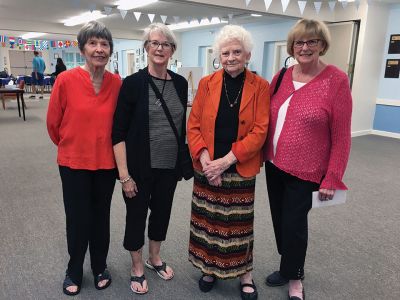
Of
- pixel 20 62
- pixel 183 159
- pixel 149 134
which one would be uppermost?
pixel 20 62

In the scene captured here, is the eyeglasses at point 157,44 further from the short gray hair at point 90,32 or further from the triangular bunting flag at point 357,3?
the triangular bunting flag at point 357,3

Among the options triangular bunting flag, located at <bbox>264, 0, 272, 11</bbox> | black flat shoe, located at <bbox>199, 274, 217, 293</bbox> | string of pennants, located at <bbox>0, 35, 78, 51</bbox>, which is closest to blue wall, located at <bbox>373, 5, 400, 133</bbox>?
triangular bunting flag, located at <bbox>264, 0, 272, 11</bbox>

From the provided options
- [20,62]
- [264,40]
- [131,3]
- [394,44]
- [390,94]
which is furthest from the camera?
[20,62]

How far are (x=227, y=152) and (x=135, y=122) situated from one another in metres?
0.44

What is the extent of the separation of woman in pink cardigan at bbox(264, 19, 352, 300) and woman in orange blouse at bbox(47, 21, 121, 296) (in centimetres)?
78

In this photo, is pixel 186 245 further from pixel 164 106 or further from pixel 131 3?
pixel 131 3

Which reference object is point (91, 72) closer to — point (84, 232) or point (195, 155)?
point (195, 155)

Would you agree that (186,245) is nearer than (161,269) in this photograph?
No

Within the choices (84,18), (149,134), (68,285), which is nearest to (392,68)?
(149,134)

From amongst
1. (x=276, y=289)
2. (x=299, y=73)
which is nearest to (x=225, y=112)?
(x=299, y=73)

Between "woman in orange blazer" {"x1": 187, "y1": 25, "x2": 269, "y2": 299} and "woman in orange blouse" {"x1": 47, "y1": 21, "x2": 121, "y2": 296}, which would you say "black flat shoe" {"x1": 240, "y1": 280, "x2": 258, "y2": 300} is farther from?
"woman in orange blouse" {"x1": 47, "y1": 21, "x2": 121, "y2": 296}

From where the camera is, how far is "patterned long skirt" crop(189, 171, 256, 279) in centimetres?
158

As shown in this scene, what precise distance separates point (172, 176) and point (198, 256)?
1.48ft

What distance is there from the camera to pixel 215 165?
1500 millimetres
